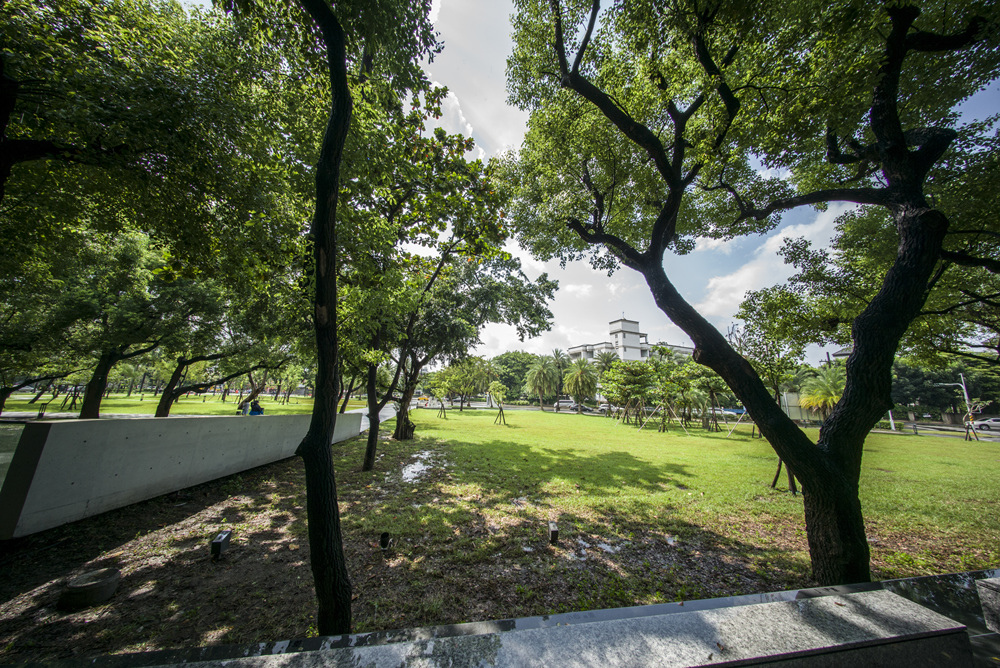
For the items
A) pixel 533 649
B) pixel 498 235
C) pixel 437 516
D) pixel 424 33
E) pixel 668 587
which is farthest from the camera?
pixel 498 235

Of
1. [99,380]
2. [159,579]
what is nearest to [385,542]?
[159,579]

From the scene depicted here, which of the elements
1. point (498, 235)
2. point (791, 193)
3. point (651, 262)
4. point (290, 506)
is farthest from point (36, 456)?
point (791, 193)

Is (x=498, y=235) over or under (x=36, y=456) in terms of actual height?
over

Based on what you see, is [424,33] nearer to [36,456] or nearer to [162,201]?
[162,201]

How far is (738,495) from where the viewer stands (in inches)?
290

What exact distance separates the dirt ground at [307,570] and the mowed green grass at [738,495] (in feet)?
0.99

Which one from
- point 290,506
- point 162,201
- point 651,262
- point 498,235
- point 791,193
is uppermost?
point 791,193

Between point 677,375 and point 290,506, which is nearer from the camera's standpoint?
point 290,506

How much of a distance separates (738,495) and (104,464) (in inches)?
473

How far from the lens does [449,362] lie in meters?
14.6

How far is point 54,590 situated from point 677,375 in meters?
21.8

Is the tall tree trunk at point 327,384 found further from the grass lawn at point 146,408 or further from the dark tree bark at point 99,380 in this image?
the dark tree bark at point 99,380

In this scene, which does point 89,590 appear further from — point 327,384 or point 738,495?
point 738,495

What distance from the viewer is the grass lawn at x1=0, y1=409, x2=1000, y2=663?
121 inches
